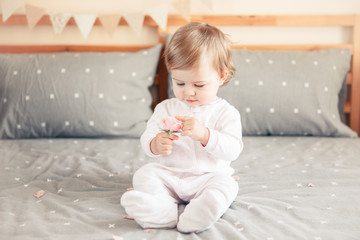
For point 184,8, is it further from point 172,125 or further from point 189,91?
point 172,125

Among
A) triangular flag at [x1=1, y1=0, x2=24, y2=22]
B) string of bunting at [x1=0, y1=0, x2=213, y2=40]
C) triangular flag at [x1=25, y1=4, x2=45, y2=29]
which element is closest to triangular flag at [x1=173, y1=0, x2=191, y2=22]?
string of bunting at [x1=0, y1=0, x2=213, y2=40]

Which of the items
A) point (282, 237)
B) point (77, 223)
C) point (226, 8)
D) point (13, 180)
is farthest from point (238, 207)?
point (226, 8)

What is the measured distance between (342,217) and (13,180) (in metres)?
1.02

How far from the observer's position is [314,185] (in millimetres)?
1312

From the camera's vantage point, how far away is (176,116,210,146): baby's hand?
3.48 feet

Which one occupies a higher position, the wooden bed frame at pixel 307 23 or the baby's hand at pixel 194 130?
the baby's hand at pixel 194 130

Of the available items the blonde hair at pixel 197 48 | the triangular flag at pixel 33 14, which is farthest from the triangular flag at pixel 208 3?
the blonde hair at pixel 197 48

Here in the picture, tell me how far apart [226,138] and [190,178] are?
0.15 m

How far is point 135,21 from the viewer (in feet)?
7.44

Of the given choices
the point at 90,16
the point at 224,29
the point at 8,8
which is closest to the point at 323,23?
the point at 224,29

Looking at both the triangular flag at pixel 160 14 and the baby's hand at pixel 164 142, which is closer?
the baby's hand at pixel 164 142

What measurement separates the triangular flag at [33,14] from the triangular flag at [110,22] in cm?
33

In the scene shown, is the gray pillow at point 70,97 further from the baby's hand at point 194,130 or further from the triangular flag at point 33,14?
the baby's hand at point 194,130

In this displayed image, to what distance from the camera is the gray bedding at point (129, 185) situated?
98cm
